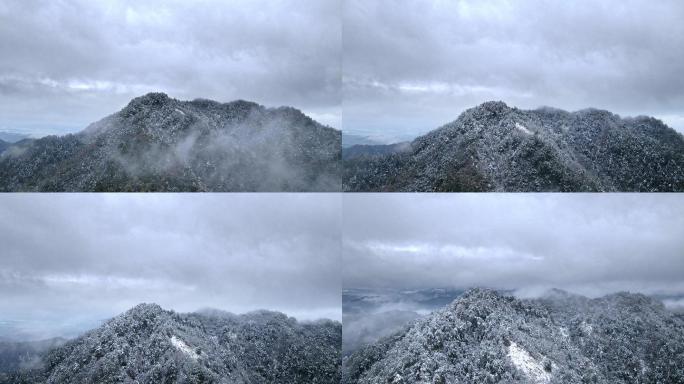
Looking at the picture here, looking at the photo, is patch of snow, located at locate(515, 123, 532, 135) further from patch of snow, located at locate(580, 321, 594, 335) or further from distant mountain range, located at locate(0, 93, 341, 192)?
patch of snow, located at locate(580, 321, 594, 335)

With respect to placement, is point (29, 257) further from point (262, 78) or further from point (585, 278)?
point (585, 278)

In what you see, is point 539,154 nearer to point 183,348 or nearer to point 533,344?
point 533,344

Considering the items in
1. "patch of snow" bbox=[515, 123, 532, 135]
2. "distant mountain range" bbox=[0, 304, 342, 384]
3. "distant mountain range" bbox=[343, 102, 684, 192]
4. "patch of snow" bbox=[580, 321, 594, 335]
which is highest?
"patch of snow" bbox=[515, 123, 532, 135]

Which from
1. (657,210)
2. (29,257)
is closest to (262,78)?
(29,257)

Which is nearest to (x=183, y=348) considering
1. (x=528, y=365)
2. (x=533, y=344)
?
(x=528, y=365)

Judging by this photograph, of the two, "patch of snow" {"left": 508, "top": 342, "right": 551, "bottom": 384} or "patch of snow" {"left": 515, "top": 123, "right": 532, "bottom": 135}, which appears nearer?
"patch of snow" {"left": 508, "top": 342, "right": 551, "bottom": 384}

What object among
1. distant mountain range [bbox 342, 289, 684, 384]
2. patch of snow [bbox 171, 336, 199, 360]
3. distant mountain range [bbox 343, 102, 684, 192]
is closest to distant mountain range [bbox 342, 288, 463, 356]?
distant mountain range [bbox 342, 289, 684, 384]
